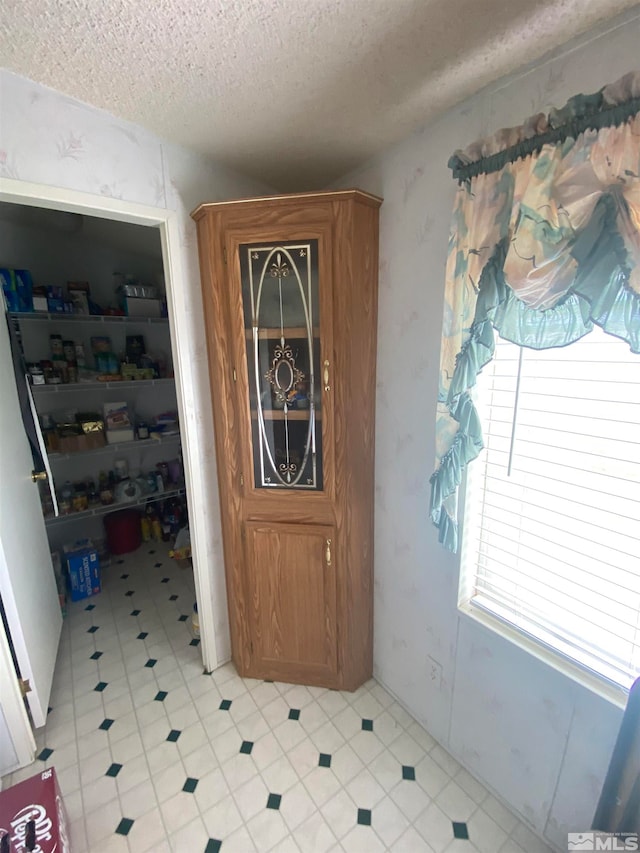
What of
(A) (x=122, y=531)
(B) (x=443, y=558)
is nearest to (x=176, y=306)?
(B) (x=443, y=558)

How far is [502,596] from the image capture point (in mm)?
1264

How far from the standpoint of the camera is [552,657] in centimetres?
110

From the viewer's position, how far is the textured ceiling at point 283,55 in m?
0.82

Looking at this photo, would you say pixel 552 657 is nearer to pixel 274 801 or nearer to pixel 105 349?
pixel 274 801

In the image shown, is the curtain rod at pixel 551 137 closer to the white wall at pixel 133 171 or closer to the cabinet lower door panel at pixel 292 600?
the white wall at pixel 133 171

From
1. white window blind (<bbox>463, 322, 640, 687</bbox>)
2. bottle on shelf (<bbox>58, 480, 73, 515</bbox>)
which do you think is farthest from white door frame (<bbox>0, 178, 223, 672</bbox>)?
bottle on shelf (<bbox>58, 480, 73, 515</bbox>)

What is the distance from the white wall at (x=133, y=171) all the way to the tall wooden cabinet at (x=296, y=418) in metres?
0.09

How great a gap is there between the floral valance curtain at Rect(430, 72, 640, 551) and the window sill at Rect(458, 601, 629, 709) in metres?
0.48

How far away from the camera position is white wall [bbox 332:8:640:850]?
1017 mm

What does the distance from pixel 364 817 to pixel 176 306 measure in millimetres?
1954

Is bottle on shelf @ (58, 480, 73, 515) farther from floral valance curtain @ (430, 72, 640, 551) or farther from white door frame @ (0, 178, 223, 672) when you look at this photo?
floral valance curtain @ (430, 72, 640, 551)

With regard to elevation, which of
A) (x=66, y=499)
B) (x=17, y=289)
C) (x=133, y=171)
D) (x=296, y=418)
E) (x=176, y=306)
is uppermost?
(x=133, y=171)

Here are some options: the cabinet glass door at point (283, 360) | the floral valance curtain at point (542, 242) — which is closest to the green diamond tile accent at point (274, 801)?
the cabinet glass door at point (283, 360)

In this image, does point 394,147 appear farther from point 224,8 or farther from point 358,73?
point 224,8
